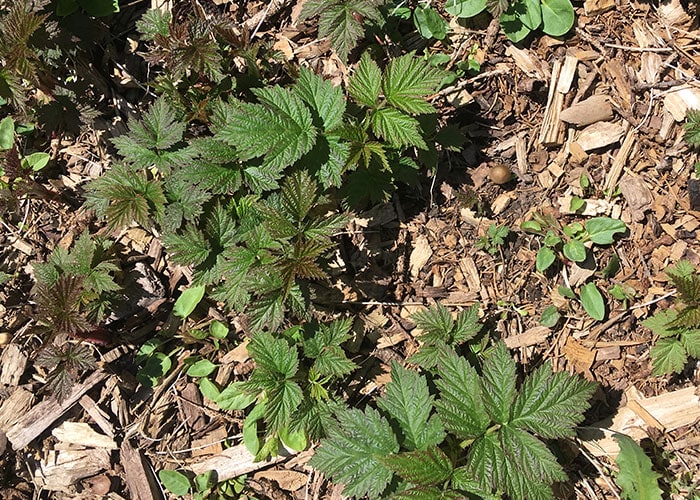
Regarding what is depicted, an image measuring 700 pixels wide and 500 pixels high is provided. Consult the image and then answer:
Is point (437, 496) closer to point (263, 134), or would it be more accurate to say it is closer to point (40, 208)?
point (263, 134)

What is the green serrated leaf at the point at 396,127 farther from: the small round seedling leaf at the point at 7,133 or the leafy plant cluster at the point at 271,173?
the small round seedling leaf at the point at 7,133

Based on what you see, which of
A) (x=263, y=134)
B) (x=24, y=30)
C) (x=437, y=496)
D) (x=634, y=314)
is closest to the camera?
(x=437, y=496)

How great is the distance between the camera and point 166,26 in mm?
2926

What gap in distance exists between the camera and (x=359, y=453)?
247 cm

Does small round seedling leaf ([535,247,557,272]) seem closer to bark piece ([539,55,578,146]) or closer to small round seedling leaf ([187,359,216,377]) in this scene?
bark piece ([539,55,578,146])

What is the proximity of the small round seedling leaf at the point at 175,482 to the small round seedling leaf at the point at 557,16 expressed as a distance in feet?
9.08

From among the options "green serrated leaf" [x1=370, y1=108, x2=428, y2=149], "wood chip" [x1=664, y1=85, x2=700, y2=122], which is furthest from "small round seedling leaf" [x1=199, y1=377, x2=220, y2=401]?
"wood chip" [x1=664, y1=85, x2=700, y2=122]

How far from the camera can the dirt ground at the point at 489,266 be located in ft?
9.68

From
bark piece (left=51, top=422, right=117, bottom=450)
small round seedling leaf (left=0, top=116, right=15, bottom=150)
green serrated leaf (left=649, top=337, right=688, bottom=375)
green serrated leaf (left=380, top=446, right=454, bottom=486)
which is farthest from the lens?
small round seedling leaf (left=0, top=116, right=15, bottom=150)

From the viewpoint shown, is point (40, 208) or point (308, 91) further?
point (40, 208)

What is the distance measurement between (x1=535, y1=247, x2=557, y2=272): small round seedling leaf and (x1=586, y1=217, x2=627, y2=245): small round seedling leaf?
0.20 meters

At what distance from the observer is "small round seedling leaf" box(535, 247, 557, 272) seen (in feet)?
9.57

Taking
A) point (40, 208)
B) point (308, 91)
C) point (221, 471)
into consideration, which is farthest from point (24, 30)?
point (221, 471)

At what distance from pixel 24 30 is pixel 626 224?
284cm
